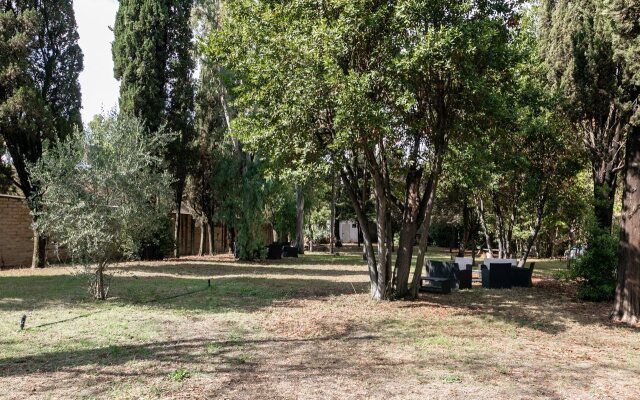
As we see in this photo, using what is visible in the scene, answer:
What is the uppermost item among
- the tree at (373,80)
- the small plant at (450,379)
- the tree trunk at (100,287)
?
the tree at (373,80)

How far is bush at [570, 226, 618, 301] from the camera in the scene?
11.4 m

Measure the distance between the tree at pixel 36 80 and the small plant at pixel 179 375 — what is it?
11.9 m

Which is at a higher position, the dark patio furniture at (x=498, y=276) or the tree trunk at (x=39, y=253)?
the tree trunk at (x=39, y=253)

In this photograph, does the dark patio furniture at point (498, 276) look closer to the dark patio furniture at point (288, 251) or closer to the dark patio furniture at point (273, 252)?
the dark patio furniture at point (273, 252)

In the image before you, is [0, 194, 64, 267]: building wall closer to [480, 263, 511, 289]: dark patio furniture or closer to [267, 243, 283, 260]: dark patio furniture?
[267, 243, 283, 260]: dark patio furniture

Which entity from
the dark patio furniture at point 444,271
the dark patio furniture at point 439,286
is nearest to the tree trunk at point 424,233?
the dark patio furniture at point 439,286

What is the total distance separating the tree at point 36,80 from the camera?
16859 mm

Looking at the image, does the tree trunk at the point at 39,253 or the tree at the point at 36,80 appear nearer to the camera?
the tree at the point at 36,80

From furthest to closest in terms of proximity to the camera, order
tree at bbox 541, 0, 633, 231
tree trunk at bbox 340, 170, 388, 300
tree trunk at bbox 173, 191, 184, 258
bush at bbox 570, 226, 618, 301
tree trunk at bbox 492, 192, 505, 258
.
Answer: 1. tree trunk at bbox 173, 191, 184, 258
2. tree trunk at bbox 492, 192, 505, 258
3. tree at bbox 541, 0, 633, 231
4. bush at bbox 570, 226, 618, 301
5. tree trunk at bbox 340, 170, 388, 300

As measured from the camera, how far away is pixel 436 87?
10188mm

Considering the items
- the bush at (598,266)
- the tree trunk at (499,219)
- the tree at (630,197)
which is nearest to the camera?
the tree at (630,197)

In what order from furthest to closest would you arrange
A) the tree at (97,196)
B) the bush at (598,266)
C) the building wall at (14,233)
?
1. the building wall at (14,233)
2. the bush at (598,266)
3. the tree at (97,196)

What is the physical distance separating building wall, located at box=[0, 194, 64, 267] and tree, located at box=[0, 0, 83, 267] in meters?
0.60

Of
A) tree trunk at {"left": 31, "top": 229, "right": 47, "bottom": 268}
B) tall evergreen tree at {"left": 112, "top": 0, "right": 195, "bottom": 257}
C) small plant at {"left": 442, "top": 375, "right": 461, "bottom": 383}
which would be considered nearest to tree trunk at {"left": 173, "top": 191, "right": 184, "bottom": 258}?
tall evergreen tree at {"left": 112, "top": 0, "right": 195, "bottom": 257}
